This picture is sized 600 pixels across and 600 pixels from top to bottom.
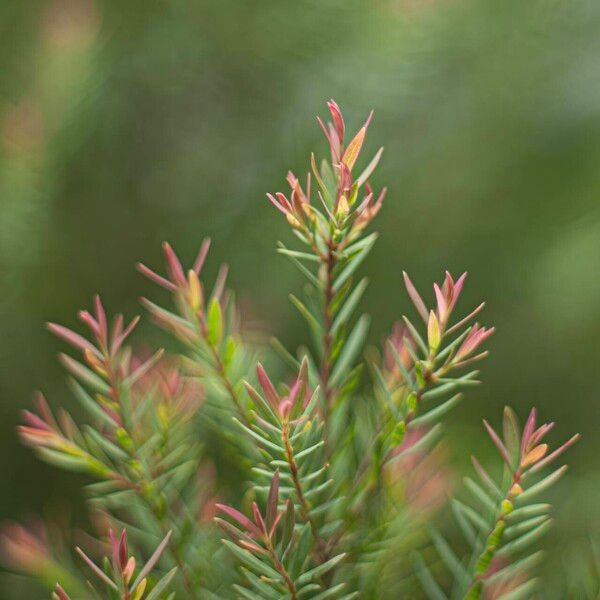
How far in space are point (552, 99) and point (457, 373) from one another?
0.18m

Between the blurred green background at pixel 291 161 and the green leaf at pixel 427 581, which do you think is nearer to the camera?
the green leaf at pixel 427 581

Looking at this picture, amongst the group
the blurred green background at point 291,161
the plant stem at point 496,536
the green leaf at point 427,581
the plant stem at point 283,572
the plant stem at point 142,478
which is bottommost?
the green leaf at point 427,581

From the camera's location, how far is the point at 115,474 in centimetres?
22

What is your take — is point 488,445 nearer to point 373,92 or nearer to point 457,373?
point 457,373

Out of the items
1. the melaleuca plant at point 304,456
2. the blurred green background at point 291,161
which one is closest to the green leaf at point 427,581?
the melaleuca plant at point 304,456

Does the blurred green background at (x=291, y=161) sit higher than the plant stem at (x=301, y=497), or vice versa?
the blurred green background at (x=291, y=161)

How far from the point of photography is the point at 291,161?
446 millimetres

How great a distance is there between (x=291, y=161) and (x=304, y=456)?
10.6 inches

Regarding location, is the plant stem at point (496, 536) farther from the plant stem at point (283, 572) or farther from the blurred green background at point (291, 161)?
the blurred green background at point (291, 161)

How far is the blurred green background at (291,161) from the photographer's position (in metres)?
0.42

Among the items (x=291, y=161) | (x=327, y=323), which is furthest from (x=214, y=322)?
(x=291, y=161)

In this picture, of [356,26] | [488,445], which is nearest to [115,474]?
[488,445]

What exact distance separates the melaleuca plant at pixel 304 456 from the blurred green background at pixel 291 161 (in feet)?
0.48

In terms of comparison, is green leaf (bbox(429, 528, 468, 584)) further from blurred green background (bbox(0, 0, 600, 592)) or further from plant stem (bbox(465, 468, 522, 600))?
blurred green background (bbox(0, 0, 600, 592))
